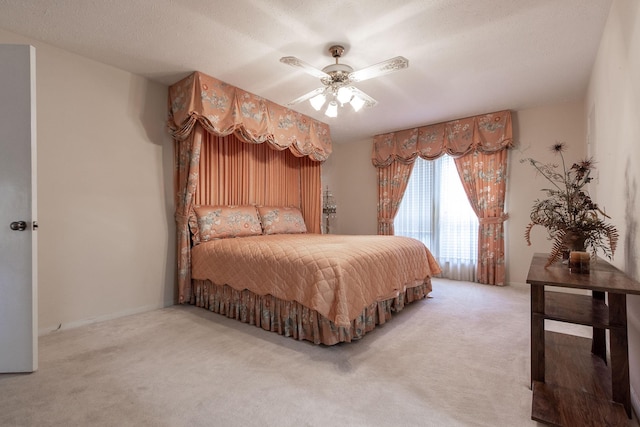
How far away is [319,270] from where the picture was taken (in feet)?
6.70

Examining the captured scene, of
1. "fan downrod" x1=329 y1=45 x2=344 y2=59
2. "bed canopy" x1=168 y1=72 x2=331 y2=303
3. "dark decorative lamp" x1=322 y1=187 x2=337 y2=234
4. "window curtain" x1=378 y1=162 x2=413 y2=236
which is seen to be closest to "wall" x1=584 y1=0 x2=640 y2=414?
"fan downrod" x1=329 y1=45 x2=344 y2=59

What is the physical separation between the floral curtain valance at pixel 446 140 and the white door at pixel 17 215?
4.21 meters

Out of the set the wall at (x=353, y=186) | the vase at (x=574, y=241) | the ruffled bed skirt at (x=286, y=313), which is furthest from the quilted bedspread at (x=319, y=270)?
the wall at (x=353, y=186)

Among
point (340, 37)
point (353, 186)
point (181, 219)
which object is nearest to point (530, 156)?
point (353, 186)

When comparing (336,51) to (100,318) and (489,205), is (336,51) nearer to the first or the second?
(489,205)

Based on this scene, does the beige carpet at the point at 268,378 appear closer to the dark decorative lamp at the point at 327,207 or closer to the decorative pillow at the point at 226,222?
the decorative pillow at the point at 226,222

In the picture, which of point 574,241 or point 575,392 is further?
point 574,241

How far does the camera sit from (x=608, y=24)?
79.4 inches

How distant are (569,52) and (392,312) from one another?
2737 mm

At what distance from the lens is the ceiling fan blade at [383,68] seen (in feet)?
6.95

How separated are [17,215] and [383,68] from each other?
2.61m

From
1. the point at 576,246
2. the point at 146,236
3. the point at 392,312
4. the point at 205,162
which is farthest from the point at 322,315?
the point at 205,162

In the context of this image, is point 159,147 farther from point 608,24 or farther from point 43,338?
point 608,24

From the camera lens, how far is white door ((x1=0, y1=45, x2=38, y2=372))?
172cm
